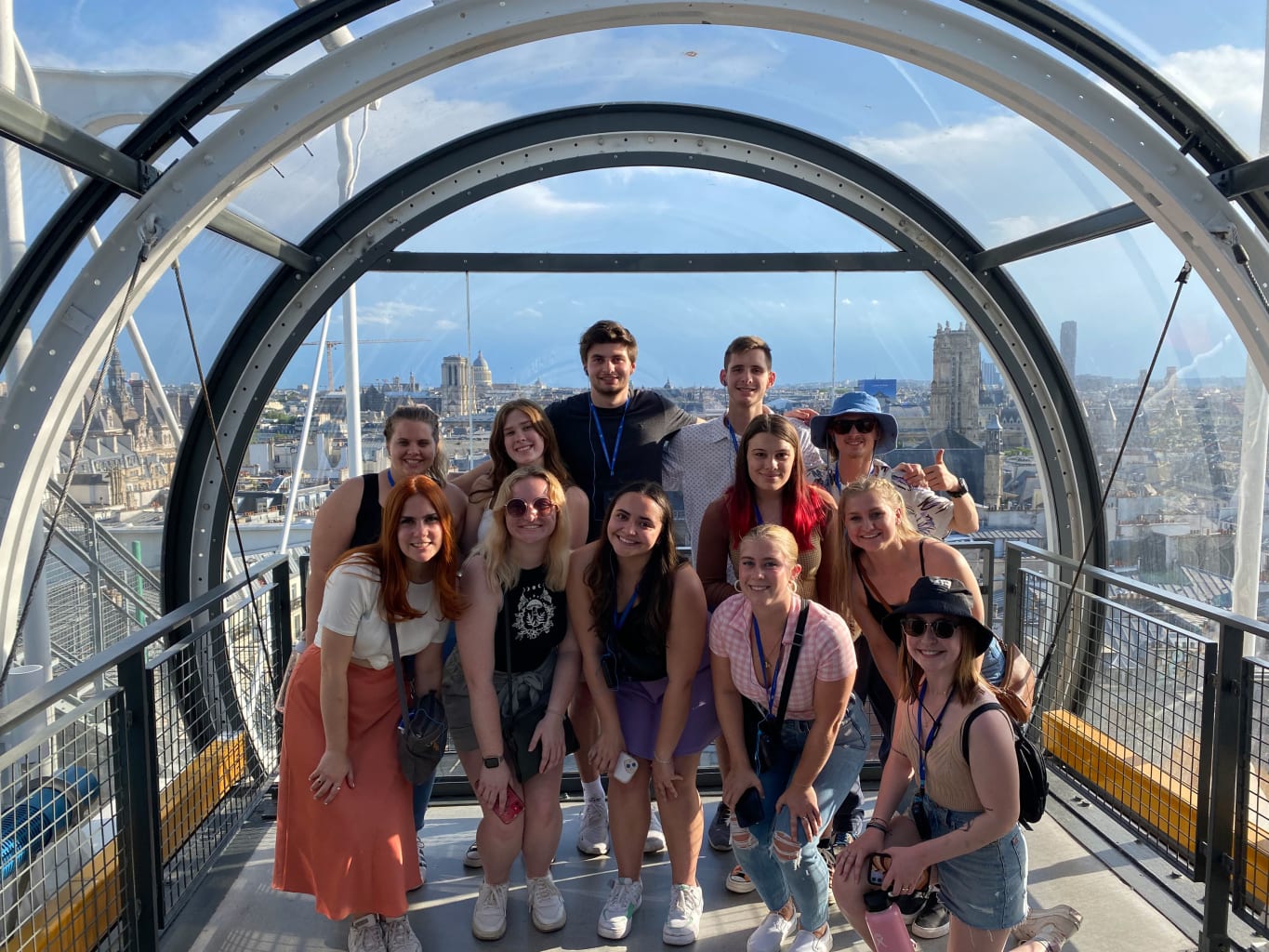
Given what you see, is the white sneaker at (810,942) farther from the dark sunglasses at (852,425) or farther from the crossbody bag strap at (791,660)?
the dark sunglasses at (852,425)

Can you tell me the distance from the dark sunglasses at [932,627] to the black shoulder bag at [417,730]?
5.02 feet

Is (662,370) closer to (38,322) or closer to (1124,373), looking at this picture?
(1124,373)

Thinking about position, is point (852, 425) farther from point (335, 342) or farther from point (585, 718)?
point (335, 342)

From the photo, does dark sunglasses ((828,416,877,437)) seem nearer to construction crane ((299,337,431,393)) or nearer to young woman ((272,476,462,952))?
young woman ((272,476,462,952))

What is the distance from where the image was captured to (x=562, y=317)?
5.64 metres

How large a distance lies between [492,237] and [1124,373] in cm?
370

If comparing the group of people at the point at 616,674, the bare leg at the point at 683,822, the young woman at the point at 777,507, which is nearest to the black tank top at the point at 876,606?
the group of people at the point at 616,674

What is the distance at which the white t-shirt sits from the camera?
278 centimetres

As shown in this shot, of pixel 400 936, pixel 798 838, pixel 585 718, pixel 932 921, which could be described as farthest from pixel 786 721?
pixel 400 936

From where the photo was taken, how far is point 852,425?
346cm

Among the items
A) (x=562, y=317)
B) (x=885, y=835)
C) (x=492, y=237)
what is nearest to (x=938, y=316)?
(x=562, y=317)

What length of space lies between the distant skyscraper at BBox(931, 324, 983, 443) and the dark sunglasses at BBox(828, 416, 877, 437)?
2310 millimetres

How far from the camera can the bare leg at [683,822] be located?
3.07m

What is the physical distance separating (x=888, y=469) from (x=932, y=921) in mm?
1663
